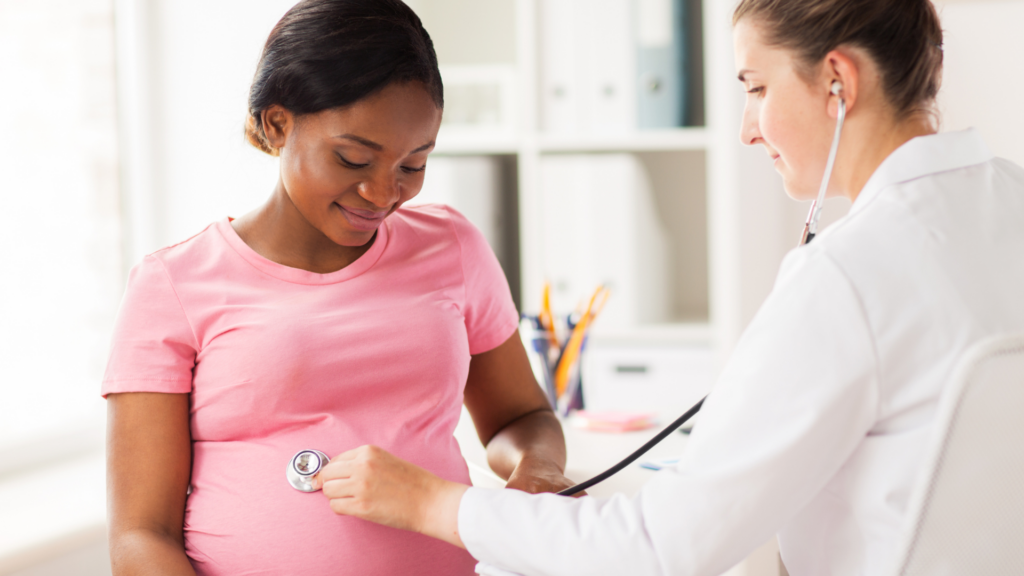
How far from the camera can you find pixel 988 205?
73 centimetres

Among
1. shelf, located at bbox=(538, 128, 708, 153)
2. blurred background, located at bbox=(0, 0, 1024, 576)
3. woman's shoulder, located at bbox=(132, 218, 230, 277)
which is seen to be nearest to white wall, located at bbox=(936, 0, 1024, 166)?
blurred background, located at bbox=(0, 0, 1024, 576)

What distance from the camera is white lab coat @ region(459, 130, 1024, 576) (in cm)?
65

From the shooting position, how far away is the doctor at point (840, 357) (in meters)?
0.66

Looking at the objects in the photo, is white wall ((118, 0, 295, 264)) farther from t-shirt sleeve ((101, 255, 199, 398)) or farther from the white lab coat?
the white lab coat

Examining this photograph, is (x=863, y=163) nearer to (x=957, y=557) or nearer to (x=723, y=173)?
(x=957, y=557)

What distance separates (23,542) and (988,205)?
1227 mm

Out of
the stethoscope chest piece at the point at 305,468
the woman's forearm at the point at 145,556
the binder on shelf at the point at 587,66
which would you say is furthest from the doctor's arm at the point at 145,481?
the binder on shelf at the point at 587,66

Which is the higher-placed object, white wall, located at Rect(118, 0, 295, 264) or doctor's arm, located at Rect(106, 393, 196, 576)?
white wall, located at Rect(118, 0, 295, 264)

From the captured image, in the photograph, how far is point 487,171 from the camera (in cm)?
231

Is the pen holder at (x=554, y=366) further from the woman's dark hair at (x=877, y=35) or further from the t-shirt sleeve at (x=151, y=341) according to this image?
the woman's dark hair at (x=877, y=35)

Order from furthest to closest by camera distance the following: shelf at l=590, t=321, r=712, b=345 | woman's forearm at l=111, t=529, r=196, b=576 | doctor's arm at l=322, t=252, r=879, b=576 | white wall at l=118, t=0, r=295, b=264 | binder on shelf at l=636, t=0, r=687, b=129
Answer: shelf at l=590, t=321, r=712, b=345 < binder on shelf at l=636, t=0, r=687, b=129 < white wall at l=118, t=0, r=295, b=264 < woman's forearm at l=111, t=529, r=196, b=576 < doctor's arm at l=322, t=252, r=879, b=576

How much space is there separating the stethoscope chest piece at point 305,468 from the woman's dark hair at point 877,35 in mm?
670

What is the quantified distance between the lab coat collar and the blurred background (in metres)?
0.75

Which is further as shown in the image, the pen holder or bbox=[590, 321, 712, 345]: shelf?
bbox=[590, 321, 712, 345]: shelf
